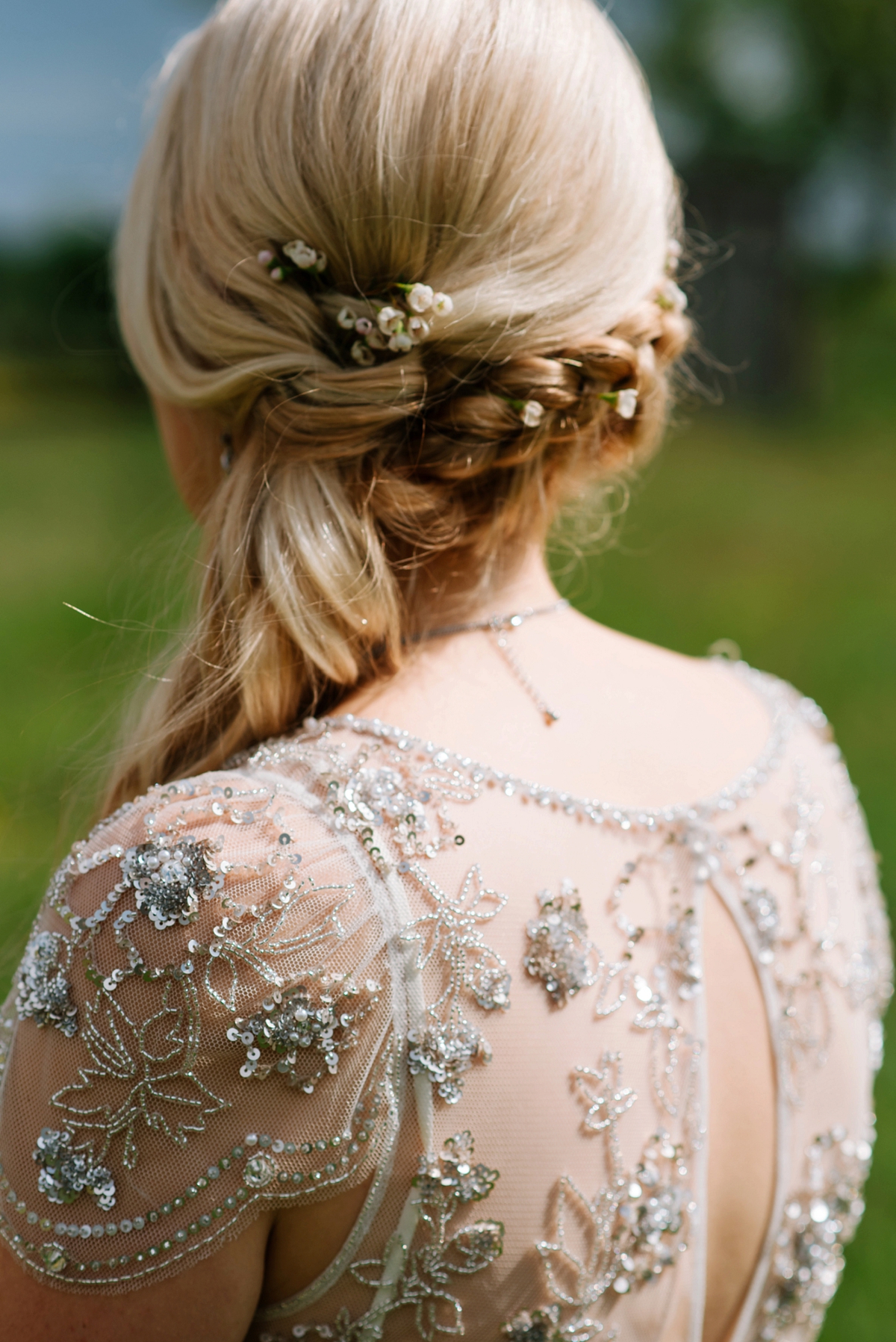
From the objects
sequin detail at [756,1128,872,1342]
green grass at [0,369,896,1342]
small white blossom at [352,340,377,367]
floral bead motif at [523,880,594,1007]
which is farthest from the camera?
green grass at [0,369,896,1342]

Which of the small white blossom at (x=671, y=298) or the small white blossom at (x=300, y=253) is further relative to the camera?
the small white blossom at (x=671, y=298)

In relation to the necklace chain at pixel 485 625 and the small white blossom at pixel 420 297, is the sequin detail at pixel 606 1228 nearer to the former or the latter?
the necklace chain at pixel 485 625

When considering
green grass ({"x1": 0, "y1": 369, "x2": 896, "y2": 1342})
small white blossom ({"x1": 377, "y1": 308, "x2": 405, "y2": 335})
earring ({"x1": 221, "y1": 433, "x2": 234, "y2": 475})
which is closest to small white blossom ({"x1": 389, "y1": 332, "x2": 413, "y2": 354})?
small white blossom ({"x1": 377, "y1": 308, "x2": 405, "y2": 335})

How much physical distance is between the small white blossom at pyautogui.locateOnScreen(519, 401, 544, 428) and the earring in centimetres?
36

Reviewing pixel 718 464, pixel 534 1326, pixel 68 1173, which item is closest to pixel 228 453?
pixel 68 1173

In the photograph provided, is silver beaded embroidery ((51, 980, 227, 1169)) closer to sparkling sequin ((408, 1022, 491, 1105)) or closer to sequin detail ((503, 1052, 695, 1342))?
sparkling sequin ((408, 1022, 491, 1105))

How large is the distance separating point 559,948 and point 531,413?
1.89ft

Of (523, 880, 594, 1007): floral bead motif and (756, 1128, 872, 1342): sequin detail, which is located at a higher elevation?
(523, 880, 594, 1007): floral bead motif

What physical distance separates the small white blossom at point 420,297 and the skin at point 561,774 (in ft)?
1.00

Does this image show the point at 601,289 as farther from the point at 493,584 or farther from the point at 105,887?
the point at 105,887

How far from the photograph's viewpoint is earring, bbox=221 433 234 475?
1.34 m

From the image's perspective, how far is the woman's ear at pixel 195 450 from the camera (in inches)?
53.6

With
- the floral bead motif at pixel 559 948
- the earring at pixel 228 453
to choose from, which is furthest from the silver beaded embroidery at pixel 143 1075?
the earring at pixel 228 453

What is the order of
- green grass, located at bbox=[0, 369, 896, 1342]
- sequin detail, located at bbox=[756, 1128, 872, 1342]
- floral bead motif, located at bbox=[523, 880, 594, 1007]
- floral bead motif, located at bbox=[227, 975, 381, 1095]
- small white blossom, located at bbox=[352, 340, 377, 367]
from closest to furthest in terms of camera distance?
1. floral bead motif, located at bbox=[227, 975, 381, 1095]
2. floral bead motif, located at bbox=[523, 880, 594, 1007]
3. small white blossom, located at bbox=[352, 340, 377, 367]
4. sequin detail, located at bbox=[756, 1128, 872, 1342]
5. green grass, located at bbox=[0, 369, 896, 1342]
